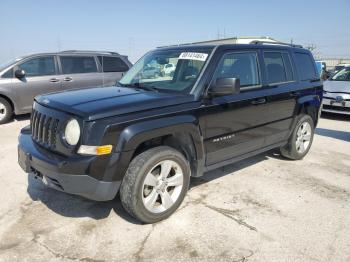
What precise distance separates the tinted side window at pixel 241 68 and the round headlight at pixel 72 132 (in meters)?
1.74

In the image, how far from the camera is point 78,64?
9625mm

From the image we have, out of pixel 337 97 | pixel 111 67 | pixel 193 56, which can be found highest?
pixel 193 56

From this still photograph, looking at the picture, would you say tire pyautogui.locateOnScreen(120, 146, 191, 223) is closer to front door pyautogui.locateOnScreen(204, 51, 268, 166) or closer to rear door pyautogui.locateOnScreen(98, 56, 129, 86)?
front door pyautogui.locateOnScreen(204, 51, 268, 166)

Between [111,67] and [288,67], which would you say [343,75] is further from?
[111,67]

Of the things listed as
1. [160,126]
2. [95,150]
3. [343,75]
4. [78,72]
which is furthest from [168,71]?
[343,75]

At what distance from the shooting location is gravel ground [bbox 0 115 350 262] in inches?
123

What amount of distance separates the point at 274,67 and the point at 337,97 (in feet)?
19.2

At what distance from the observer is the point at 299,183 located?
4828 mm

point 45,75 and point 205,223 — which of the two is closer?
point 205,223

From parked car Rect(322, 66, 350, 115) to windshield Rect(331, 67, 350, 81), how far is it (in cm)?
19

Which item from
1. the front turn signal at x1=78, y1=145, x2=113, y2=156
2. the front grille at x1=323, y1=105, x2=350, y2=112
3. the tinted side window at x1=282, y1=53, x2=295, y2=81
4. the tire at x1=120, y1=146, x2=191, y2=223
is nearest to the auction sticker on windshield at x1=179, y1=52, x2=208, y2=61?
the tire at x1=120, y1=146, x2=191, y2=223

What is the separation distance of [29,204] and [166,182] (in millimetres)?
1710

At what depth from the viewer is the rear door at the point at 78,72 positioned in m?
9.31

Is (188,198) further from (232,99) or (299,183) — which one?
(299,183)
